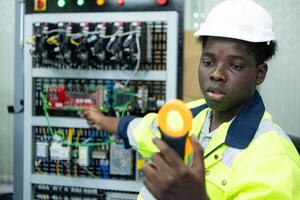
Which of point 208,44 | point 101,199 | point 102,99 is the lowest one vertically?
point 101,199

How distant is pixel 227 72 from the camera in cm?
108

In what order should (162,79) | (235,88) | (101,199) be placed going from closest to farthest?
1. (235,88)
2. (162,79)
3. (101,199)

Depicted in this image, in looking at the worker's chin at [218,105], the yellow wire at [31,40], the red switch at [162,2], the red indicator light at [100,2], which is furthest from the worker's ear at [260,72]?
the yellow wire at [31,40]

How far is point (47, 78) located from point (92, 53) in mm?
349

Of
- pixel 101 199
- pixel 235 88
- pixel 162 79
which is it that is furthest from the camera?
pixel 101 199

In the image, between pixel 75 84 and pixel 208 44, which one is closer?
pixel 208 44

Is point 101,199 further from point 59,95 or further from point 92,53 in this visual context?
point 92,53

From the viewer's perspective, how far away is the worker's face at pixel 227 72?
1084mm

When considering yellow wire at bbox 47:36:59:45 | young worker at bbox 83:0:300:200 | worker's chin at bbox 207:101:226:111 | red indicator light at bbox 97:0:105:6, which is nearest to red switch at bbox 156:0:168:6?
red indicator light at bbox 97:0:105:6

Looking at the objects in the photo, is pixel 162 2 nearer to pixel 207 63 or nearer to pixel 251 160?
pixel 207 63

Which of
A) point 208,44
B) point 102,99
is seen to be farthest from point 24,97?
point 208,44

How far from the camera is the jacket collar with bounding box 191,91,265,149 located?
1.11 m

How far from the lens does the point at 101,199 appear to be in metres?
2.27

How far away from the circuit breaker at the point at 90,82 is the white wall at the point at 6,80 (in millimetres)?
758
